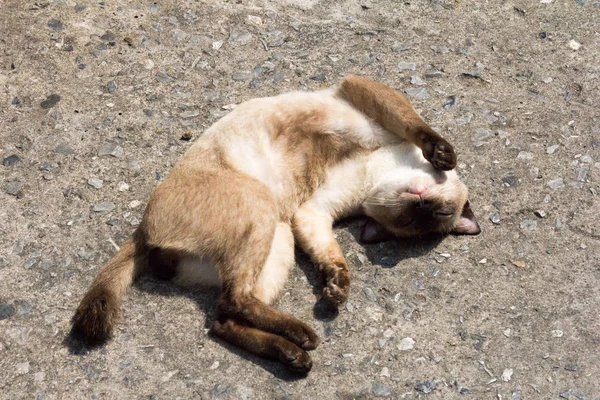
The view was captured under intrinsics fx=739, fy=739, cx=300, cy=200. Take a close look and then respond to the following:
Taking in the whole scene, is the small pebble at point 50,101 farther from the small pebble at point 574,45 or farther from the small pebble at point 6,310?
the small pebble at point 574,45

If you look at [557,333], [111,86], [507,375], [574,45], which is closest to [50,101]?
[111,86]

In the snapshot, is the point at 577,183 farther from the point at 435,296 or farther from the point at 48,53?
the point at 48,53

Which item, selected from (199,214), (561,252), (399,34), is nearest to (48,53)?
(199,214)

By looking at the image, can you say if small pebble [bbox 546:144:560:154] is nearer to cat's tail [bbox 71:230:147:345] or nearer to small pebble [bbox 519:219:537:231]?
small pebble [bbox 519:219:537:231]

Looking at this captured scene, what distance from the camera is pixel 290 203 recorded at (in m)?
4.94

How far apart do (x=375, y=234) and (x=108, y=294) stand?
1.76 meters

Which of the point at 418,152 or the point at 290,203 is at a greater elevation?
the point at 418,152

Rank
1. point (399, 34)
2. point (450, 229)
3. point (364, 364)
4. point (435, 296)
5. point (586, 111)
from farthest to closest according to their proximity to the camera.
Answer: point (399, 34)
point (586, 111)
point (450, 229)
point (435, 296)
point (364, 364)

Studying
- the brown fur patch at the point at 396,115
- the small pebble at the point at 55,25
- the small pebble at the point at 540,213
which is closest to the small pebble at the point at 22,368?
the brown fur patch at the point at 396,115

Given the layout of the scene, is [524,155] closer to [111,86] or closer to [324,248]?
[324,248]

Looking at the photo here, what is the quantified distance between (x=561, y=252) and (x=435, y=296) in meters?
0.91

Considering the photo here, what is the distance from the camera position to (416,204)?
16.1 ft

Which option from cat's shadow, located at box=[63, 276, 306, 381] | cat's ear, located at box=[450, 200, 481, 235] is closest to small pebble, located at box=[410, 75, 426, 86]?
cat's ear, located at box=[450, 200, 481, 235]

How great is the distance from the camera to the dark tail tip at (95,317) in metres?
4.02
